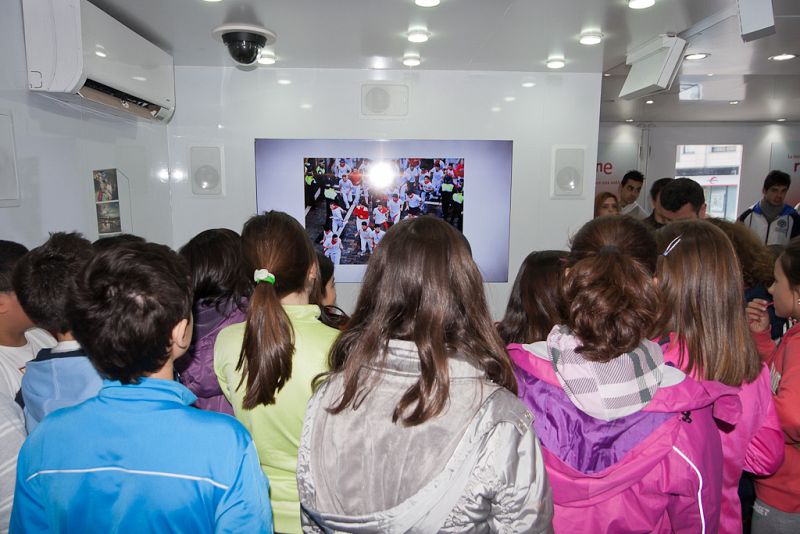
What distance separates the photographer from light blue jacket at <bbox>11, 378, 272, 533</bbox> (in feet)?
3.04

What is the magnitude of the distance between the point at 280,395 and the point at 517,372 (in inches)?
24.6

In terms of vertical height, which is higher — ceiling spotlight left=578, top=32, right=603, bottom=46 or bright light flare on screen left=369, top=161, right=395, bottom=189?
ceiling spotlight left=578, top=32, right=603, bottom=46

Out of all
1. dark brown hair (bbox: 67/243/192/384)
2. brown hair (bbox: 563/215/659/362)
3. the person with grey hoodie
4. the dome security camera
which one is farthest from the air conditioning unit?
brown hair (bbox: 563/215/659/362)

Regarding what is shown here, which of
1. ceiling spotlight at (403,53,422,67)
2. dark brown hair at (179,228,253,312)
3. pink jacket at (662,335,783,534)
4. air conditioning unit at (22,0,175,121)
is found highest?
ceiling spotlight at (403,53,422,67)

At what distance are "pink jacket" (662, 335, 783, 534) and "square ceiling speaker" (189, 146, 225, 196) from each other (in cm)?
354

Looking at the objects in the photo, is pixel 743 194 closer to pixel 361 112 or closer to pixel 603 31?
pixel 603 31

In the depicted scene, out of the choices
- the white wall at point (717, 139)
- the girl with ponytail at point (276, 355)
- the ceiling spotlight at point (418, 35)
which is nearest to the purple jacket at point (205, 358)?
the girl with ponytail at point (276, 355)

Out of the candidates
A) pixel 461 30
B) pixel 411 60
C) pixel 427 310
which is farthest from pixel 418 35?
pixel 427 310

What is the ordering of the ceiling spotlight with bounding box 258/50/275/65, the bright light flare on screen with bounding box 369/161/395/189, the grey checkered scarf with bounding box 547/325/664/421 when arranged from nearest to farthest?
1. the grey checkered scarf with bounding box 547/325/664/421
2. the ceiling spotlight with bounding box 258/50/275/65
3. the bright light flare on screen with bounding box 369/161/395/189

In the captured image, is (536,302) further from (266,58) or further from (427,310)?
(266,58)

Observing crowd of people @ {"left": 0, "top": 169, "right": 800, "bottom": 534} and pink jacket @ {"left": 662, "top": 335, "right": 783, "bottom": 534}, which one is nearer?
crowd of people @ {"left": 0, "top": 169, "right": 800, "bottom": 534}

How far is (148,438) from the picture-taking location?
93cm

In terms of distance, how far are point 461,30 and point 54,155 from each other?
234 cm

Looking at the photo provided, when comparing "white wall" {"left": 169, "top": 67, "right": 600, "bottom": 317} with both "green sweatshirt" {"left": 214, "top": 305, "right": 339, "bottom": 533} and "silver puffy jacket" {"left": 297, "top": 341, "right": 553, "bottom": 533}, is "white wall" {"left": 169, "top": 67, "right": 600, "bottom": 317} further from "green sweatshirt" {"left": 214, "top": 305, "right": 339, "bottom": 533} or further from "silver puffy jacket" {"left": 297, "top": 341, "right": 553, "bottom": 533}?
"silver puffy jacket" {"left": 297, "top": 341, "right": 553, "bottom": 533}
